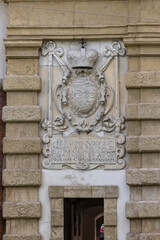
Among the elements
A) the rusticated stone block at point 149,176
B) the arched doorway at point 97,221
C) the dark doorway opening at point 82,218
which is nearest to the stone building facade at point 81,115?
the rusticated stone block at point 149,176

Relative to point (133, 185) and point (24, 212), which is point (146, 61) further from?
point (24, 212)

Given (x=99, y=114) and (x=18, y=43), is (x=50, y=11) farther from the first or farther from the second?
(x=99, y=114)

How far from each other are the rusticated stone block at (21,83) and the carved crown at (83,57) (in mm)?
718

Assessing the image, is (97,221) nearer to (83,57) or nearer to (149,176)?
(149,176)

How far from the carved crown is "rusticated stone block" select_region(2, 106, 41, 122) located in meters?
1.08

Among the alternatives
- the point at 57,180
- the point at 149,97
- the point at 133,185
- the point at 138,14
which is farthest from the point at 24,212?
the point at 138,14

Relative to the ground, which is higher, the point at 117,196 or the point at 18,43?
the point at 18,43

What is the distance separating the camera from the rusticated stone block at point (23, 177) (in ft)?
51.9

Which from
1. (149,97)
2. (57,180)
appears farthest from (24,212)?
(149,97)

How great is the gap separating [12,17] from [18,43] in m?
0.50

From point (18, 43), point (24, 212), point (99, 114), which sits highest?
point (18, 43)

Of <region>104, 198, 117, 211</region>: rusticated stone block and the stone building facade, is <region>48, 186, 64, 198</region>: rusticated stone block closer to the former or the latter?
the stone building facade

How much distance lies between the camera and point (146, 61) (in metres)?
15.9

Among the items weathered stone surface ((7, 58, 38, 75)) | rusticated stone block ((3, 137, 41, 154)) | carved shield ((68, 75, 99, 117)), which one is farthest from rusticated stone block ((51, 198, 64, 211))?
weathered stone surface ((7, 58, 38, 75))
